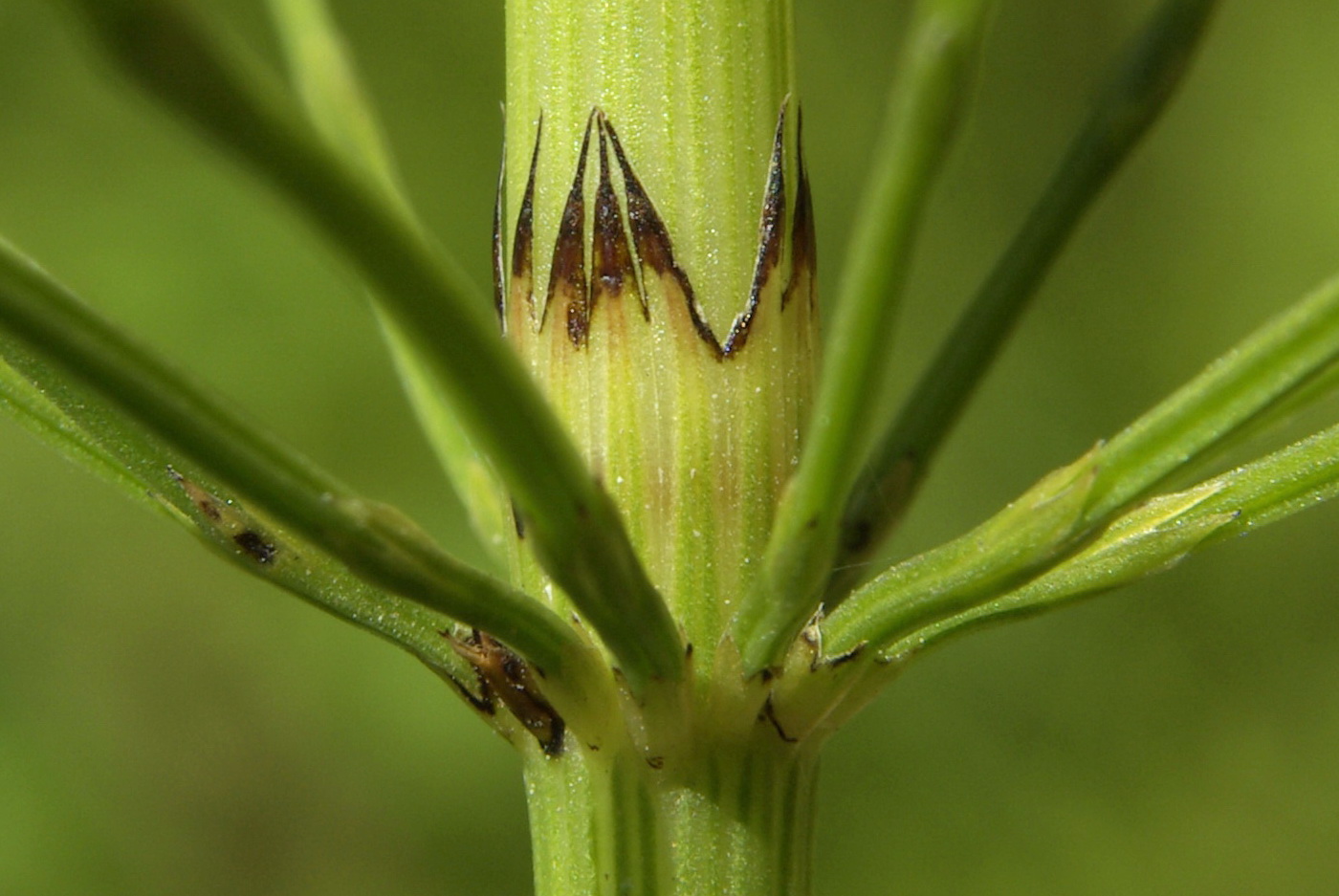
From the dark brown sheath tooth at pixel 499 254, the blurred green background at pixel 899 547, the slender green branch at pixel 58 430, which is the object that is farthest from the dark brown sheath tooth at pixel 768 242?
the blurred green background at pixel 899 547

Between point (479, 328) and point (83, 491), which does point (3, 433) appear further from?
point (479, 328)

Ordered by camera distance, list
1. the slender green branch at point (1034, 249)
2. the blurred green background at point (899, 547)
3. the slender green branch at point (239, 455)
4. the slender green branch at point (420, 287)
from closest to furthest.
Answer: the slender green branch at point (420, 287)
the slender green branch at point (239, 455)
the slender green branch at point (1034, 249)
the blurred green background at point (899, 547)

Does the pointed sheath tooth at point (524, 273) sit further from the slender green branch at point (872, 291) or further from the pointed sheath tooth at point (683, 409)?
the slender green branch at point (872, 291)

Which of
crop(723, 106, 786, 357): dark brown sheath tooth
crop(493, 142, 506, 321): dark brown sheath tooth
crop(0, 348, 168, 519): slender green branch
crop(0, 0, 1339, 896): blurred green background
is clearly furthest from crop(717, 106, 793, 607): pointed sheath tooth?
crop(0, 0, 1339, 896): blurred green background

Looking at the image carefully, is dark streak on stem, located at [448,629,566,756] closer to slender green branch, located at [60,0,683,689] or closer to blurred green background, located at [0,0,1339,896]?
slender green branch, located at [60,0,683,689]

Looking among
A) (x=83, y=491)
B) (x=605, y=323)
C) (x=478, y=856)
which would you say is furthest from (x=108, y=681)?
(x=605, y=323)
